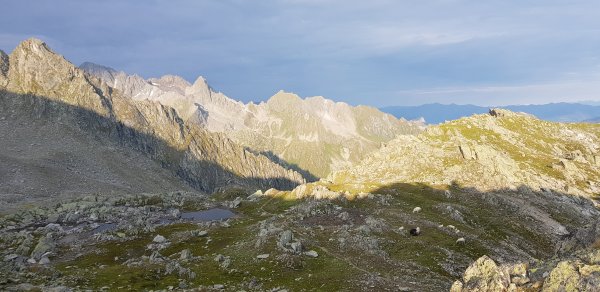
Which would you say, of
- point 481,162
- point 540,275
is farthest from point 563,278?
point 481,162

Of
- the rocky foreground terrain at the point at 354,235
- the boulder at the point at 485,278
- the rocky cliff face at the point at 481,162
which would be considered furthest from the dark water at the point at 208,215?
the boulder at the point at 485,278

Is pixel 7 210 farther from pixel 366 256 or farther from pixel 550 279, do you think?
pixel 550 279

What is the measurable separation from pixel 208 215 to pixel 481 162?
89237 mm

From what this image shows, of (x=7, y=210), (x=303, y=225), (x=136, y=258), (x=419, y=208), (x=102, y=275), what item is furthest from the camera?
(x=7, y=210)

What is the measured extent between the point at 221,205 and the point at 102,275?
6309 centimetres

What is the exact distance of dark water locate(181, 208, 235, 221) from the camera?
103262mm

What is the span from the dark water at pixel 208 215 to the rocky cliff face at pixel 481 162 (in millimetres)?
41907

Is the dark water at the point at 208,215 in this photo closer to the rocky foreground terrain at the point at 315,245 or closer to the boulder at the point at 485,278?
the rocky foreground terrain at the point at 315,245

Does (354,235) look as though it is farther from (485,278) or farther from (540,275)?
(540,275)

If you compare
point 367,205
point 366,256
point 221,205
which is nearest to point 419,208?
point 367,205

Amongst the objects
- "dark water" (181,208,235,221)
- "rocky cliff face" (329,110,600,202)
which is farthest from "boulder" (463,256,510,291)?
"rocky cliff face" (329,110,600,202)

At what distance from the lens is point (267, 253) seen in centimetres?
6062

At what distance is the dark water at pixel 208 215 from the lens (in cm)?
10326

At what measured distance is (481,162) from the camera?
140m
